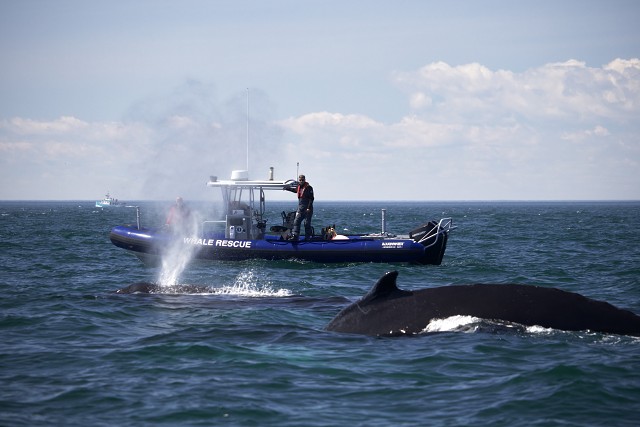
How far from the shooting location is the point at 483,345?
11227mm

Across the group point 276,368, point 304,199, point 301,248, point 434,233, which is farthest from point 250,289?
point 434,233

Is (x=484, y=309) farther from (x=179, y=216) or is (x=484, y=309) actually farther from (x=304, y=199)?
(x=179, y=216)

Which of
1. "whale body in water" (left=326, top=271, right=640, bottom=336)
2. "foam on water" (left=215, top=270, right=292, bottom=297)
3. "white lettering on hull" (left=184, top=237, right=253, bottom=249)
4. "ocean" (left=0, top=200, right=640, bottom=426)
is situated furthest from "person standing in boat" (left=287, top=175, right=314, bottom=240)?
"whale body in water" (left=326, top=271, right=640, bottom=336)

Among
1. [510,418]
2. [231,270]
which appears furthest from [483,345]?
[231,270]

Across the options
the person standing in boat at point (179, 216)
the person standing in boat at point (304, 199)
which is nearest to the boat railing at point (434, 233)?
the person standing in boat at point (304, 199)

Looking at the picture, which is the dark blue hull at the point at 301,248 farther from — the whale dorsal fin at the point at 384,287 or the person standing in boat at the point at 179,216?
the whale dorsal fin at the point at 384,287

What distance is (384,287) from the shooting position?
11766 millimetres

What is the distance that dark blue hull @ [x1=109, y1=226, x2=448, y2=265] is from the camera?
26.5 meters

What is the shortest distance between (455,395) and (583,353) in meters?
2.40

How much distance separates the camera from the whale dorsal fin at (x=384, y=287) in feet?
38.3

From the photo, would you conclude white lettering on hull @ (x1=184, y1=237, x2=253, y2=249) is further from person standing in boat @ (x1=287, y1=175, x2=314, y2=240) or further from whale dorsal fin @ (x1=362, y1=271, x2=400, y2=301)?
whale dorsal fin @ (x1=362, y1=271, x2=400, y2=301)

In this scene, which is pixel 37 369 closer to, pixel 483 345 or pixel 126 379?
pixel 126 379

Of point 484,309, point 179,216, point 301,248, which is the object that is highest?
point 179,216

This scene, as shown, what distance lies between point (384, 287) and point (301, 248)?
14956 mm
